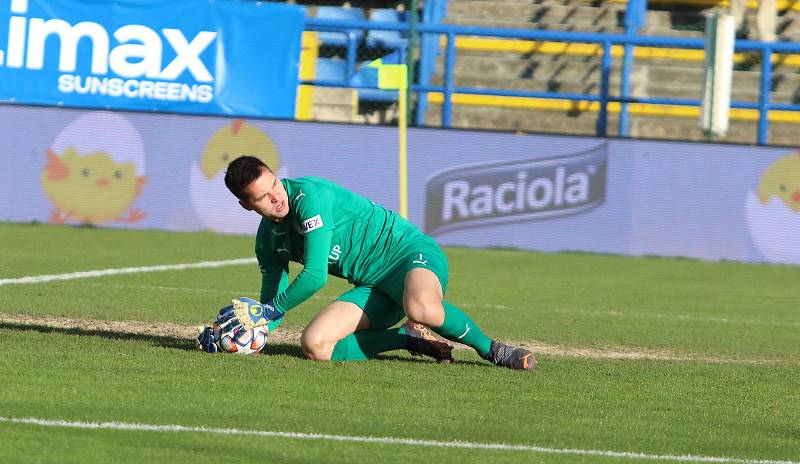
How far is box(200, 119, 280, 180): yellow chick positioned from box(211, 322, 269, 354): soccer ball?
9615 mm

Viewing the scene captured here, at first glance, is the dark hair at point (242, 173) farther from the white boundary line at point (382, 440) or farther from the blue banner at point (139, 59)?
the blue banner at point (139, 59)

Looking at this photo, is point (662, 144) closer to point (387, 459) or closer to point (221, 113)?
point (221, 113)

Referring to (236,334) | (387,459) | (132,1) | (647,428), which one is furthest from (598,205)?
(387,459)

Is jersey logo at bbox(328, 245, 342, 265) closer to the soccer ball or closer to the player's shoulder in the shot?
the player's shoulder

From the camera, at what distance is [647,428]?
632 centimetres

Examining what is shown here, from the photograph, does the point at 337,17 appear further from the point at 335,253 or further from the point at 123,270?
the point at 335,253

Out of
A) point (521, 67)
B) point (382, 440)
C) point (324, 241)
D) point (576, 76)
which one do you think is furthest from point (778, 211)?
point (382, 440)

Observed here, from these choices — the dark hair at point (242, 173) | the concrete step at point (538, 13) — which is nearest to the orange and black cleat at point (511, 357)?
the dark hair at point (242, 173)

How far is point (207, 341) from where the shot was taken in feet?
26.3

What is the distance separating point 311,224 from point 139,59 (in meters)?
11.2

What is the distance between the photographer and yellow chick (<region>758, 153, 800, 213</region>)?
55.9 ft

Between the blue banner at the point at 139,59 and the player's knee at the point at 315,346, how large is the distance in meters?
10.5

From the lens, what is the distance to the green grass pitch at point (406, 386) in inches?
219

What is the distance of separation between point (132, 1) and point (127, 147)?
2070mm
